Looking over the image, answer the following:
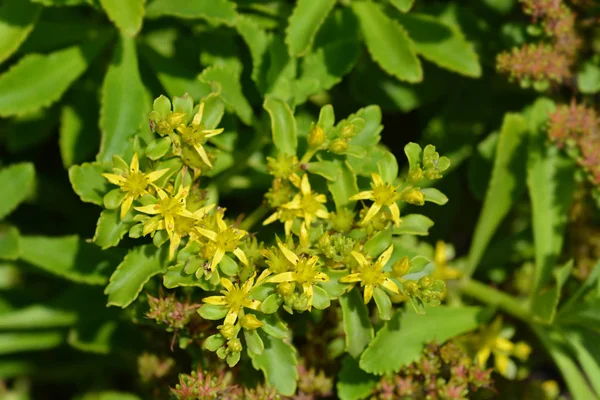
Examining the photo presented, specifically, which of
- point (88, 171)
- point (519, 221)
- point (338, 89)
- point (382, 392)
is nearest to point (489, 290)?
point (519, 221)

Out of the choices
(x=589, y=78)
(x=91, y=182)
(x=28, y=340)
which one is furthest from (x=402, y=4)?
(x=28, y=340)

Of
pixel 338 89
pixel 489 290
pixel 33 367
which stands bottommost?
pixel 33 367

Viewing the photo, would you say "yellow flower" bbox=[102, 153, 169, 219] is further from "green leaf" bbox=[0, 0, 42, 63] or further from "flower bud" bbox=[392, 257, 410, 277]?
"green leaf" bbox=[0, 0, 42, 63]

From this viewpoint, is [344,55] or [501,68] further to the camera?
[501,68]

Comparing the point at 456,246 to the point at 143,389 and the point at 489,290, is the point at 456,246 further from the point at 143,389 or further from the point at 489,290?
the point at 143,389

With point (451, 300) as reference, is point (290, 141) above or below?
above

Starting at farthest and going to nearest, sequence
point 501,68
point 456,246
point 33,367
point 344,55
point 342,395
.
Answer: point 456,246
point 33,367
point 501,68
point 344,55
point 342,395

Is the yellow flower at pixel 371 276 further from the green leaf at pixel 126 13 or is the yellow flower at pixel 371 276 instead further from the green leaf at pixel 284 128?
the green leaf at pixel 126 13
